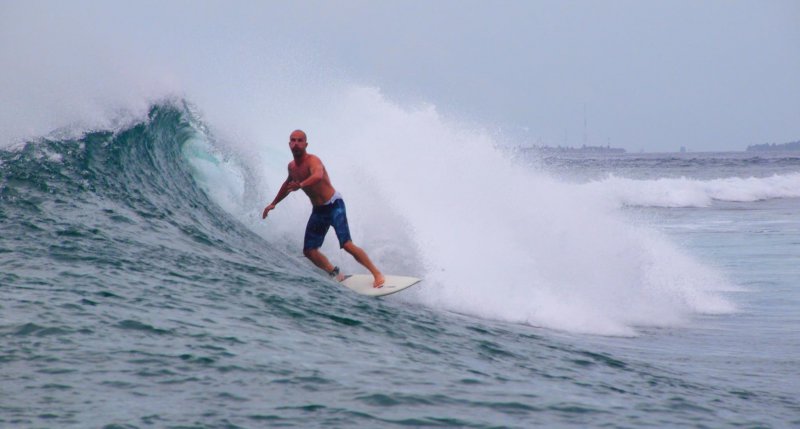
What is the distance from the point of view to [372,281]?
9.44 m

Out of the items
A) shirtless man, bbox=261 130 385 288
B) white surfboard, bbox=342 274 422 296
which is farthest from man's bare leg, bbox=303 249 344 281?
white surfboard, bbox=342 274 422 296

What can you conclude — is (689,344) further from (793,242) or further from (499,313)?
(793,242)

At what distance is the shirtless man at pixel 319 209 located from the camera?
9.29m

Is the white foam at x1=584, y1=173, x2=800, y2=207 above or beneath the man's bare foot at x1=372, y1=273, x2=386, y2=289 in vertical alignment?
above

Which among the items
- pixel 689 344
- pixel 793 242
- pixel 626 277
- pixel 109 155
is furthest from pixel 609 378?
pixel 793 242

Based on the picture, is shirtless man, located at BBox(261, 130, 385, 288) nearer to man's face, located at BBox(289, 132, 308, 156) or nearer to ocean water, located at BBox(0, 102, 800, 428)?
man's face, located at BBox(289, 132, 308, 156)

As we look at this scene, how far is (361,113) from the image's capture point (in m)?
15.9

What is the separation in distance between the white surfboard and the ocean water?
28 cm

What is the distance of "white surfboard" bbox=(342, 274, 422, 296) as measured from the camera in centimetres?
905

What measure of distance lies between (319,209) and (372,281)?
0.94 meters

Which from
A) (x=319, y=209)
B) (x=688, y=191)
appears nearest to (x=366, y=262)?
(x=319, y=209)

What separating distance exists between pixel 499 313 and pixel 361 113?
6.96 meters

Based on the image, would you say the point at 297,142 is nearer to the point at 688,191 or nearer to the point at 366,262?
the point at 366,262

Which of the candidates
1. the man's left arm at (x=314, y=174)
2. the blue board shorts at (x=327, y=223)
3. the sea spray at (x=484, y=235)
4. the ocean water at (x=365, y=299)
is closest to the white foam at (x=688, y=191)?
the ocean water at (x=365, y=299)
